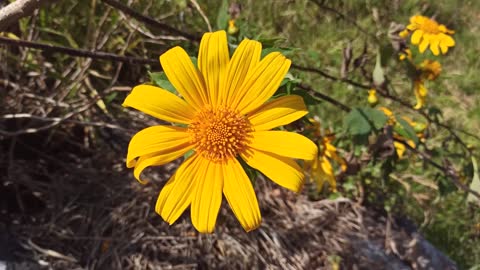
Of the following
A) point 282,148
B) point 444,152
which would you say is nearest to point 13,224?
point 282,148

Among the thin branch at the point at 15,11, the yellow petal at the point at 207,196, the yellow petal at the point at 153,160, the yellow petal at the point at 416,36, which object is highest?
the thin branch at the point at 15,11

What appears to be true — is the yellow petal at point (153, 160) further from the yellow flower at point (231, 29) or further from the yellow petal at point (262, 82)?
the yellow flower at point (231, 29)

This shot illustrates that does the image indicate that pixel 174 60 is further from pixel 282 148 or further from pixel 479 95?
pixel 479 95

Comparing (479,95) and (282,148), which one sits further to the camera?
(479,95)

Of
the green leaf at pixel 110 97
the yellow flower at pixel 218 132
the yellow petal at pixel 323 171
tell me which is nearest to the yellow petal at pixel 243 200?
the yellow flower at pixel 218 132

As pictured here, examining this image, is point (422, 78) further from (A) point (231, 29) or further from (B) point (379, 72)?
(A) point (231, 29)
